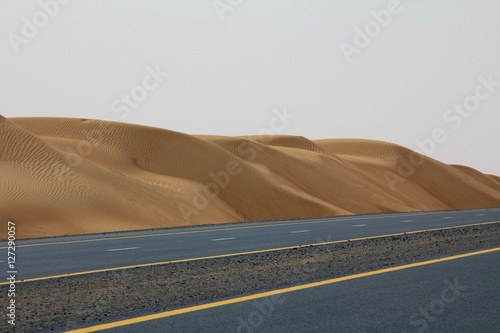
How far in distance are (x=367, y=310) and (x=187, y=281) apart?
3.99 metres

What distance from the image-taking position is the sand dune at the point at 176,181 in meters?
44.6

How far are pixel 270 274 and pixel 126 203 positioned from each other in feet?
124

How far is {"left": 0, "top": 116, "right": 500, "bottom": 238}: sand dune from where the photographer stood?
44.6 metres

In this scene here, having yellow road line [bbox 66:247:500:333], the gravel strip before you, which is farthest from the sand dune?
yellow road line [bbox 66:247:500:333]

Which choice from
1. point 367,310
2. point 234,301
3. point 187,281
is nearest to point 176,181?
point 187,281

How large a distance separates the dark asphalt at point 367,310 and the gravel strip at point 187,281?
2.81 feet

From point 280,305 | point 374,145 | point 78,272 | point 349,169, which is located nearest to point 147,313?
point 280,305

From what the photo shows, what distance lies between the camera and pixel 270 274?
12469 mm

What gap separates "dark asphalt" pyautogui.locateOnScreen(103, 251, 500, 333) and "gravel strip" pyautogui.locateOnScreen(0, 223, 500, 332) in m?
0.86

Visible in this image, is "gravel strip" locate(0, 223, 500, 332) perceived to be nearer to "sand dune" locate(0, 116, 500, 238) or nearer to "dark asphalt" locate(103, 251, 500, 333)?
"dark asphalt" locate(103, 251, 500, 333)

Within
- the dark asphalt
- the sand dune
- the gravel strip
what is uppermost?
the dark asphalt

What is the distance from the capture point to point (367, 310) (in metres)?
8.46

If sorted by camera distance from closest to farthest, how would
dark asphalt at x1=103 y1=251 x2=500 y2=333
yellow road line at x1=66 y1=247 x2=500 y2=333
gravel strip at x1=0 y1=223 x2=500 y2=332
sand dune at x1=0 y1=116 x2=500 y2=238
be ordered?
dark asphalt at x1=103 y1=251 x2=500 y2=333
yellow road line at x1=66 y1=247 x2=500 y2=333
gravel strip at x1=0 y1=223 x2=500 y2=332
sand dune at x1=0 y1=116 x2=500 y2=238

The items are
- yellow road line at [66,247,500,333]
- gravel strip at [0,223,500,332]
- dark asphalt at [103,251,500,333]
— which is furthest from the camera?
gravel strip at [0,223,500,332]
